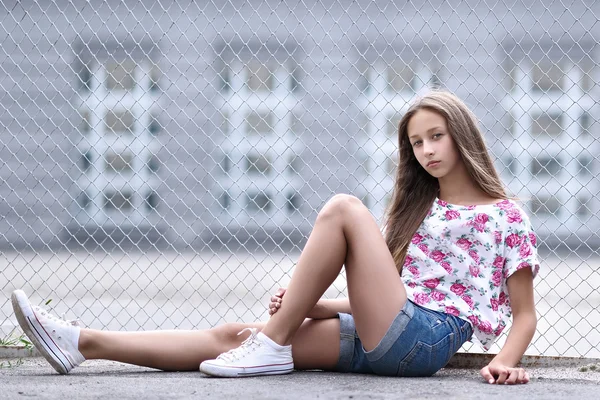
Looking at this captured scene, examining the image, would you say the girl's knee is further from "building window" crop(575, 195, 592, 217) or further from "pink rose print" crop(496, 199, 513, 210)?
"building window" crop(575, 195, 592, 217)

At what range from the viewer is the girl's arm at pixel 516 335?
196 centimetres

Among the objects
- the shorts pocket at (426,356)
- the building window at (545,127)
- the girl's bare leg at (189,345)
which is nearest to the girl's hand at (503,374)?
the shorts pocket at (426,356)

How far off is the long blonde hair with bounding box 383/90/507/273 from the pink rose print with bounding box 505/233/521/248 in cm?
12

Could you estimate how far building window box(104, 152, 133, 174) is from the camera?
8.52 metres

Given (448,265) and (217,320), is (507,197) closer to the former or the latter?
(448,265)

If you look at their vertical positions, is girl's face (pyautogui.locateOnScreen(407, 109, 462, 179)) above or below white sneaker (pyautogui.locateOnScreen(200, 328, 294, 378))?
above

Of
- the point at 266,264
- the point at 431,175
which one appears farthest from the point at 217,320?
the point at 431,175

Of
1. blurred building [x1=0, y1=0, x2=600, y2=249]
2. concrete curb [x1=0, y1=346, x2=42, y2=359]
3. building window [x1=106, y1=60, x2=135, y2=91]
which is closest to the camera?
concrete curb [x1=0, y1=346, x2=42, y2=359]

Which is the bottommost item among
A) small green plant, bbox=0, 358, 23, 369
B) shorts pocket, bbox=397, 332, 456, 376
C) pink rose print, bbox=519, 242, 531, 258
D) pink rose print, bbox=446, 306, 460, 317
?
small green plant, bbox=0, 358, 23, 369

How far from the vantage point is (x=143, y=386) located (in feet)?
6.30

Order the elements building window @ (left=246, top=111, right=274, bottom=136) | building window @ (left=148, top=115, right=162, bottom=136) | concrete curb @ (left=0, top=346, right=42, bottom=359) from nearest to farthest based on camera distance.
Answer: concrete curb @ (left=0, top=346, right=42, bottom=359) → building window @ (left=148, top=115, right=162, bottom=136) → building window @ (left=246, top=111, right=274, bottom=136)

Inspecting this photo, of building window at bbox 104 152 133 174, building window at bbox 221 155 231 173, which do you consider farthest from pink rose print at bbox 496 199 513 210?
building window at bbox 104 152 133 174

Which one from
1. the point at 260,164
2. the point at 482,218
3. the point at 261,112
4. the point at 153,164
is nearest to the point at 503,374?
the point at 482,218

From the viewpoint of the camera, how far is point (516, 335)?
6.55ft
